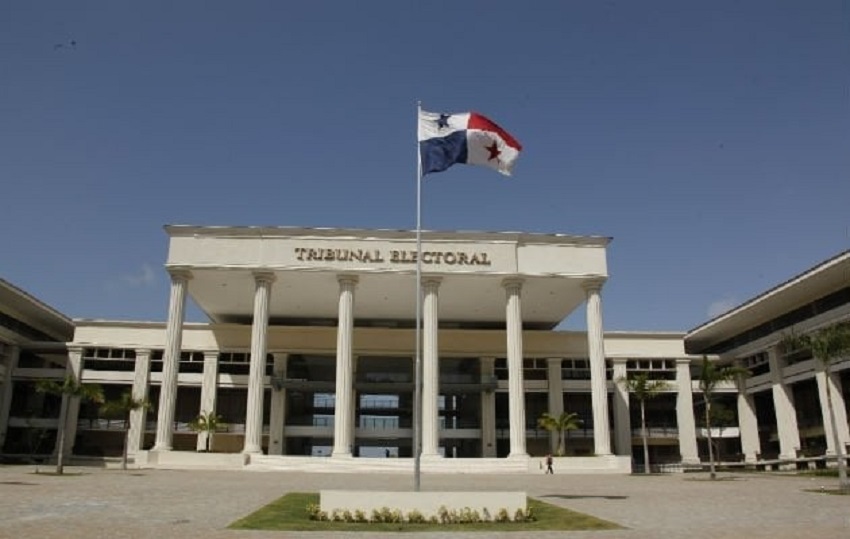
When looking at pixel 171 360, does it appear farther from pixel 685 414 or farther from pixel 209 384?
pixel 685 414

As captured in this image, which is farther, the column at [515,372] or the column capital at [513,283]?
the column capital at [513,283]

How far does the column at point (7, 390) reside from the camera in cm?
6216

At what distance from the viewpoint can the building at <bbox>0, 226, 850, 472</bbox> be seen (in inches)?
Answer: 2131

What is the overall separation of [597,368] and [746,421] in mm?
24353

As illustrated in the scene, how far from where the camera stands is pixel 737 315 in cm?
6334

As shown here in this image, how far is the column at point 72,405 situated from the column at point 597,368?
43.9m

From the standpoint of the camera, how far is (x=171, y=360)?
50.7m

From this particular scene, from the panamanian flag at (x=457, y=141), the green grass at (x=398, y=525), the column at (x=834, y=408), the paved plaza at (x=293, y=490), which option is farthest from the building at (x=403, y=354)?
the green grass at (x=398, y=525)

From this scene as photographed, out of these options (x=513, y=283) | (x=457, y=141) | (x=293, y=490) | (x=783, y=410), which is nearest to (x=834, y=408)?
(x=783, y=410)

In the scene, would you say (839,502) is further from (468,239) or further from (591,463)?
(468,239)

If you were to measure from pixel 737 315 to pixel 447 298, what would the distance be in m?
25.9

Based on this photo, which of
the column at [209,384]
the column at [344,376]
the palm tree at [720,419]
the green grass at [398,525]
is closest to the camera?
the green grass at [398,525]

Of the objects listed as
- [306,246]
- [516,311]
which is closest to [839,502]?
[516,311]

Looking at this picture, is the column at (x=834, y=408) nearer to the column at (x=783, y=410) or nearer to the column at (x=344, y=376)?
the column at (x=783, y=410)
